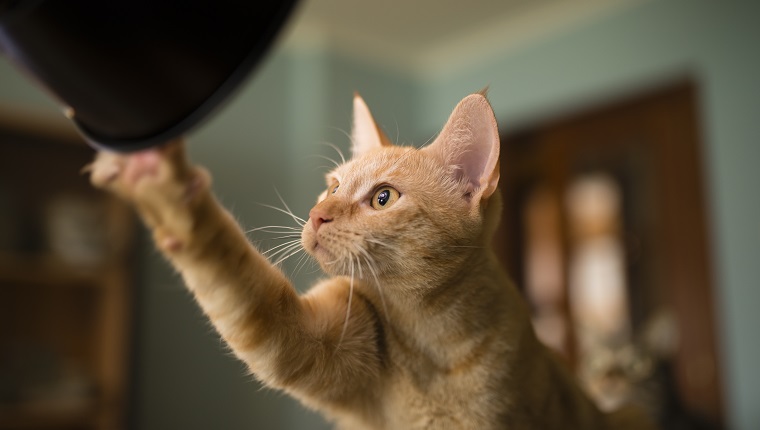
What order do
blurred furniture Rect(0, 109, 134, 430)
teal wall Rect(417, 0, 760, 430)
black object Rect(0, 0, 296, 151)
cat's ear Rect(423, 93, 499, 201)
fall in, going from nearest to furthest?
black object Rect(0, 0, 296, 151) → cat's ear Rect(423, 93, 499, 201) → blurred furniture Rect(0, 109, 134, 430) → teal wall Rect(417, 0, 760, 430)

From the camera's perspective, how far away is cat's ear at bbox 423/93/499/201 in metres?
0.43

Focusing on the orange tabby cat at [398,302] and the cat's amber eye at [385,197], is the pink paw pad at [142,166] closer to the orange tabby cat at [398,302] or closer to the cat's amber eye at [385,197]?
the orange tabby cat at [398,302]

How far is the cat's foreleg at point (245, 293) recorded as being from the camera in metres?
0.36

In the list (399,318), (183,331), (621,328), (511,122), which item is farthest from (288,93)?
(399,318)

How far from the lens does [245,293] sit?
1.41 ft

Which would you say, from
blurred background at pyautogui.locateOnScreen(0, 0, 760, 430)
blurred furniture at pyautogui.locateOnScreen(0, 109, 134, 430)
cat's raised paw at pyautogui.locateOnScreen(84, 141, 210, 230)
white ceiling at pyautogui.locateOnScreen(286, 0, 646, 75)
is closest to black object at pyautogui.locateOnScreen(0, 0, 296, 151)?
cat's raised paw at pyautogui.locateOnScreen(84, 141, 210, 230)

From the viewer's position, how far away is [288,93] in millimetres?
3227

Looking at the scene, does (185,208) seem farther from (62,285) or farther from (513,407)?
(62,285)

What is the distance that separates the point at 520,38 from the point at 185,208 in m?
3.37

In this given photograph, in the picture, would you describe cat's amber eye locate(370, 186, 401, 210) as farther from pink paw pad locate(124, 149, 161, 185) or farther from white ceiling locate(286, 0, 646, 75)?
white ceiling locate(286, 0, 646, 75)

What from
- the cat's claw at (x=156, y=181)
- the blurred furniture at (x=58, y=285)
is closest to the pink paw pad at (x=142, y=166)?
the cat's claw at (x=156, y=181)

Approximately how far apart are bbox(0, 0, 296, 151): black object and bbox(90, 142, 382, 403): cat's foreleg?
0.02m

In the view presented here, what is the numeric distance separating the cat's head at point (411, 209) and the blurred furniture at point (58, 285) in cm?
217

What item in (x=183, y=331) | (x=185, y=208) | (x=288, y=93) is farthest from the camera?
(x=288, y=93)
